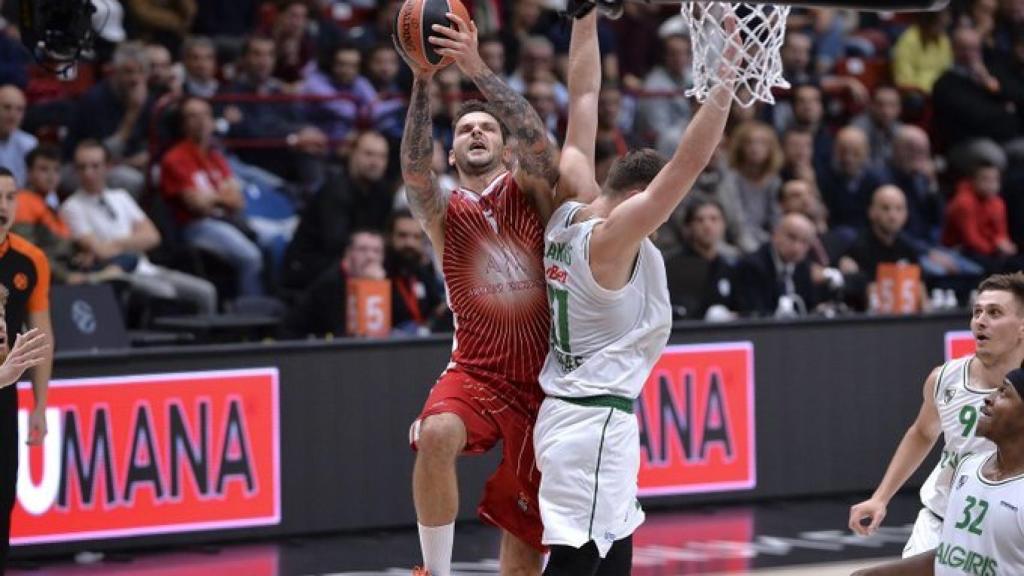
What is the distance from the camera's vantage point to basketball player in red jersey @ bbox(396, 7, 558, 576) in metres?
7.23

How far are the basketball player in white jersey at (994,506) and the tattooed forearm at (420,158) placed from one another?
2156 millimetres

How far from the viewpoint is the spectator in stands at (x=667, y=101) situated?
1512 centimetres

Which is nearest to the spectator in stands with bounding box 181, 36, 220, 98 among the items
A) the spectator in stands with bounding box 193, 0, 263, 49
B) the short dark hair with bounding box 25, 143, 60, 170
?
the spectator in stands with bounding box 193, 0, 263, 49

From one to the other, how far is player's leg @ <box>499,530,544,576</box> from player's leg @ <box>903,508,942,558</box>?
1.36m

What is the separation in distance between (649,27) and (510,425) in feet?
32.1

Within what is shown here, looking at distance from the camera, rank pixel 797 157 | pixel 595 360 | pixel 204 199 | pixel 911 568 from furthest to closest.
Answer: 1. pixel 797 157
2. pixel 204 199
3. pixel 595 360
4. pixel 911 568

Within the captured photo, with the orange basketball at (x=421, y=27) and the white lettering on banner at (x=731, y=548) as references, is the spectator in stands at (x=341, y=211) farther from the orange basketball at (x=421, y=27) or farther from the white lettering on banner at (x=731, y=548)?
the orange basketball at (x=421, y=27)

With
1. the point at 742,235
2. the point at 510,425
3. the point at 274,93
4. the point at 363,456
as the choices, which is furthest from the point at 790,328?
Result: the point at 510,425

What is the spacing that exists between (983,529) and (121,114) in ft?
27.6

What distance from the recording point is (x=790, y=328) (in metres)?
12.4

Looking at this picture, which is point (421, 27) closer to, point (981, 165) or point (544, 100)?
point (544, 100)

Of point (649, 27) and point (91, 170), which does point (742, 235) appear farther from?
point (91, 170)

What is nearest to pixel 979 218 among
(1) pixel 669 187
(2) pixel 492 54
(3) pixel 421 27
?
(2) pixel 492 54

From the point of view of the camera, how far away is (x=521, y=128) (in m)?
7.23
